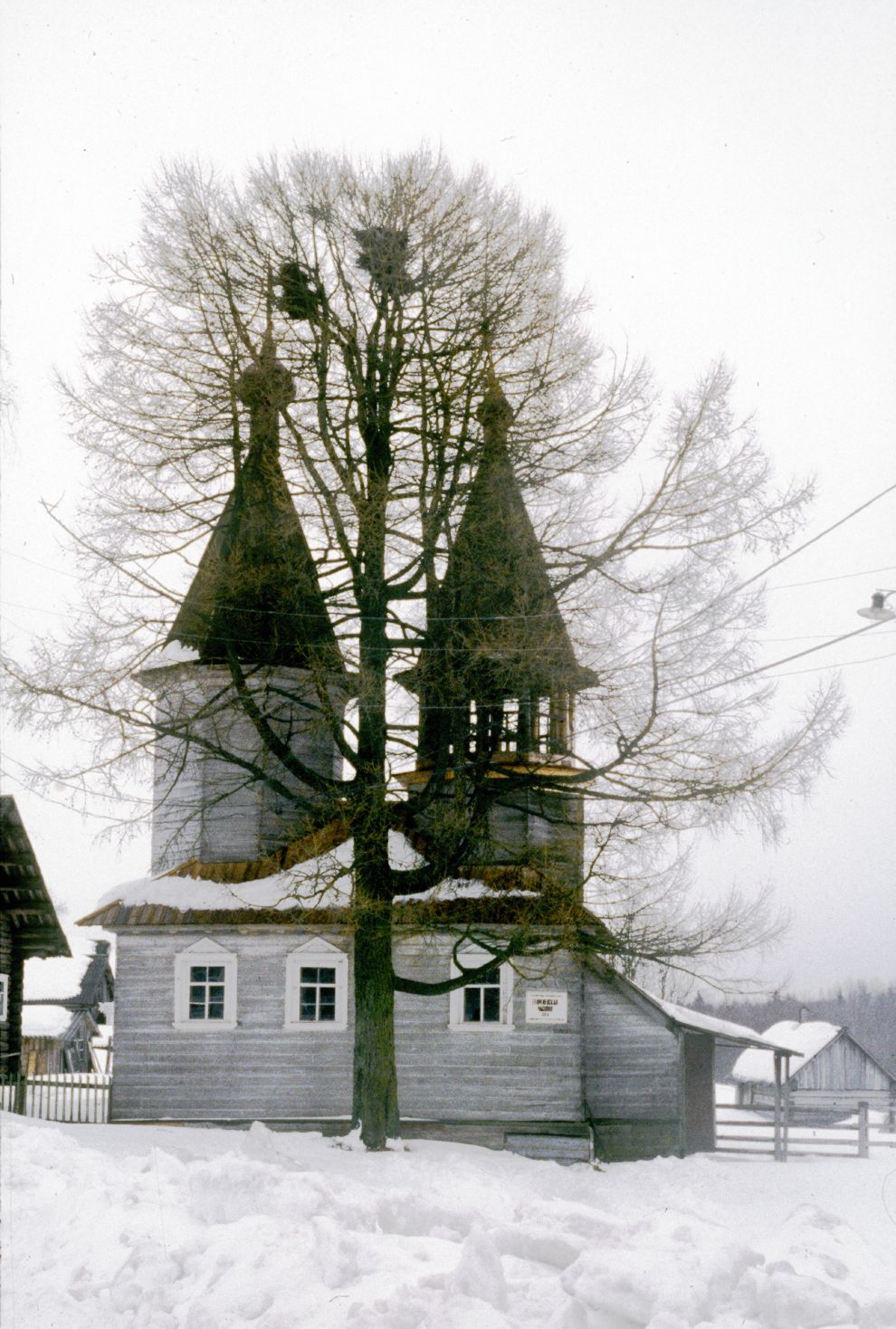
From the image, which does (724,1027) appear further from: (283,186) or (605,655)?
(283,186)

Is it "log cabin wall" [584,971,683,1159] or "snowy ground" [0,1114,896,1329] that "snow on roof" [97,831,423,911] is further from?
"snowy ground" [0,1114,896,1329]

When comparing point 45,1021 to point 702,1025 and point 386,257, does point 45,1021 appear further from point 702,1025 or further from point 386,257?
point 386,257

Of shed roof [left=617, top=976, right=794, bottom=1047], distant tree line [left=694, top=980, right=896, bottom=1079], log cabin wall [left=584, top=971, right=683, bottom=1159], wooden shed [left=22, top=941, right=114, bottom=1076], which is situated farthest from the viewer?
wooden shed [left=22, top=941, right=114, bottom=1076]

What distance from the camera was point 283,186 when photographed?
16.7 m

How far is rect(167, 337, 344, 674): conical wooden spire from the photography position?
16.4m

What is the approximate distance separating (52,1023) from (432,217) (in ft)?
116

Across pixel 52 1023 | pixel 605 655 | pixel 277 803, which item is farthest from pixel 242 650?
pixel 52 1023

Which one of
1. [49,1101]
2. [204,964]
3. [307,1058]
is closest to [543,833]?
[307,1058]

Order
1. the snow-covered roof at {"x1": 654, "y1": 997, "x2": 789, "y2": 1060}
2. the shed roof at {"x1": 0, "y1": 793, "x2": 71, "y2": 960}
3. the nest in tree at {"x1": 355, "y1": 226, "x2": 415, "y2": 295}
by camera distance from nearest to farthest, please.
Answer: the nest in tree at {"x1": 355, "y1": 226, "x2": 415, "y2": 295}
the snow-covered roof at {"x1": 654, "y1": 997, "x2": 789, "y2": 1060}
the shed roof at {"x1": 0, "y1": 793, "x2": 71, "y2": 960}

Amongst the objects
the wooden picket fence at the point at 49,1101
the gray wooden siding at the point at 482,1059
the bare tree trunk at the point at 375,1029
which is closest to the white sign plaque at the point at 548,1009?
the gray wooden siding at the point at 482,1059

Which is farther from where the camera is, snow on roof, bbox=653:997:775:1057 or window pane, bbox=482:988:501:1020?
snow on roof, bbox=653:997:775:1057

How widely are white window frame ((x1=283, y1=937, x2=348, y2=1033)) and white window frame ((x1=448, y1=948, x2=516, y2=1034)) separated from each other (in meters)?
1.79

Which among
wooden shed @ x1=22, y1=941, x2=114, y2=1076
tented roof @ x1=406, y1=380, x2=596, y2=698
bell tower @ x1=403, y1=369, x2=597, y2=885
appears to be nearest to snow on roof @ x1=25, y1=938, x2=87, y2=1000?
wooden shed @ x1=22, y1=941, x2=114, y2=1076

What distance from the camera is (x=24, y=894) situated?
2439 cm
